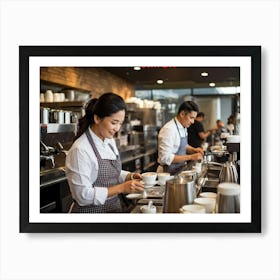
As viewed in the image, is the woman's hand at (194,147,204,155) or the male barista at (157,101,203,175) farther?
the woman's hand at (194,147,204,155)

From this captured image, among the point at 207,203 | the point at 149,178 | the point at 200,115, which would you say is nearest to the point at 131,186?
the point at 149,178

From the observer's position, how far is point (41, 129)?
1947mm

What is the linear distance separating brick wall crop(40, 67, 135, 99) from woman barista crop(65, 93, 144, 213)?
63 mm

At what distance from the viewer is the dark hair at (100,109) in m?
1.95

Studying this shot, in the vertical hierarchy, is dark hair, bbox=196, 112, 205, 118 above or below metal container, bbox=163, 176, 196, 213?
above

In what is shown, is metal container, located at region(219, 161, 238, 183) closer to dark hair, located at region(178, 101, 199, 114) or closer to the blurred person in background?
the blurred person in background

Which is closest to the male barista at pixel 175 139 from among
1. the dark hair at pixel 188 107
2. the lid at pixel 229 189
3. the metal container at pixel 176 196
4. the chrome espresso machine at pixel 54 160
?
the dark hair at pixel 188 107

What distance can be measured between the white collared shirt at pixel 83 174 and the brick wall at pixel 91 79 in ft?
0.87

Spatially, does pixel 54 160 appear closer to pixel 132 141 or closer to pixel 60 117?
pixel 60 117

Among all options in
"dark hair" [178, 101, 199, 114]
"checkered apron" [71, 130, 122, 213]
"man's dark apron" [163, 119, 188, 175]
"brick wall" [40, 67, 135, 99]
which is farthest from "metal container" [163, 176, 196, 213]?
"brick wall" [40, 67, 135, 99]

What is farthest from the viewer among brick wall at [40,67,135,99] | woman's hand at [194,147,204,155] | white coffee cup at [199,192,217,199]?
woman's hand at [194,147,204,155]

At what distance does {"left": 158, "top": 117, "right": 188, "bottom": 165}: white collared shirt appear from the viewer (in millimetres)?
1994
